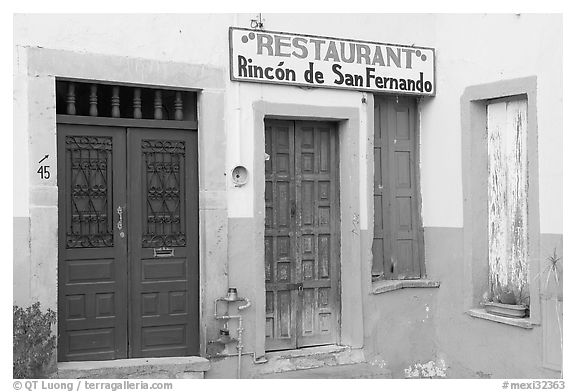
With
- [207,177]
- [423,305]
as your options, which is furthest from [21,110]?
[423,305]

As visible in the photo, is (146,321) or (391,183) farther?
(391,183)

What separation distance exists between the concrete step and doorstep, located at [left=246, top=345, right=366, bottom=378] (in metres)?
0.03

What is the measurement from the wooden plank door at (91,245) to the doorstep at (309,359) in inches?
56.2

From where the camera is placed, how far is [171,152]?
6836mm

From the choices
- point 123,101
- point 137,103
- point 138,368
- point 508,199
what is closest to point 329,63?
point 137,103

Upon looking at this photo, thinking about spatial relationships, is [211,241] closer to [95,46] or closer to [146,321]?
[146,321]

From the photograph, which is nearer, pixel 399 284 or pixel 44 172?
pixel 44 172

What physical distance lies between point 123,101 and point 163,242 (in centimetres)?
140

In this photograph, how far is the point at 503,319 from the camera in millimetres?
7176

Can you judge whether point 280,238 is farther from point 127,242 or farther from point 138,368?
point 138,368

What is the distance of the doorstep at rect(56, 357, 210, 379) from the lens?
622 centimetres

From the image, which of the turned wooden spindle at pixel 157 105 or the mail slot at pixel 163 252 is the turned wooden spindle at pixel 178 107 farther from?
the mail slot at pixel 163 252

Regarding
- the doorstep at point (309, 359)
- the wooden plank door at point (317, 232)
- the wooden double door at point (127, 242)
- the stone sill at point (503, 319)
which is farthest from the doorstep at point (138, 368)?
the stone sill at point (503, 319)

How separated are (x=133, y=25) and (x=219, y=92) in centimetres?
99
